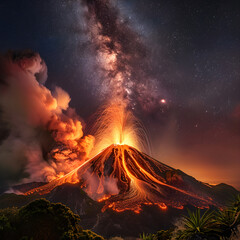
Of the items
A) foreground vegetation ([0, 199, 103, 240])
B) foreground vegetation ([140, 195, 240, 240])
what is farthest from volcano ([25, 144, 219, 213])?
foreground vegetation ([140, 195, 240, 240])

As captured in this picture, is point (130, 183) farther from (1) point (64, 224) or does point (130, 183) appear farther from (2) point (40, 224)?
(2) point (40, 224)

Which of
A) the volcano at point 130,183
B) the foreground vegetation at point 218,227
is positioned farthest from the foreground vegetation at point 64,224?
the volcano at point 130,183

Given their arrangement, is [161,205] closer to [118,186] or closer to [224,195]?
[118,186]

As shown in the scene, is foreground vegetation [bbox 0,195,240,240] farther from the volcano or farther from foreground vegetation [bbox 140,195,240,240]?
the volcano

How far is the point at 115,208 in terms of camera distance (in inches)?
2913

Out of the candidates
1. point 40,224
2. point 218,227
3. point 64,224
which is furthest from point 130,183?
point 218,227

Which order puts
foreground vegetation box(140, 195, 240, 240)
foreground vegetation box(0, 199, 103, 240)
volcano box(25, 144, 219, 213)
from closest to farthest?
foreground vegetation box(140, 195, 240, 240) < foreground vegetation box(0, 199, 103, 240) < volcano box(25, 144, 219, 213)

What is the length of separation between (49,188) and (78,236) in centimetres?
8845

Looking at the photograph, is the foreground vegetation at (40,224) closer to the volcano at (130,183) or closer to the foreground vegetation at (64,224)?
the foreground vegetation at (64,224)

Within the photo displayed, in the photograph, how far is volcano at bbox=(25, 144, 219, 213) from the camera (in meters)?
80.9


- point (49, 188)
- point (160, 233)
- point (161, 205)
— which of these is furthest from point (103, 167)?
point (160, 233)

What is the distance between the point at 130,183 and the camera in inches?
3573

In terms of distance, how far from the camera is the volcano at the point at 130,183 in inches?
3184

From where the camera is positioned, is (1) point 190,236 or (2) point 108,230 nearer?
(1) point 190,236
